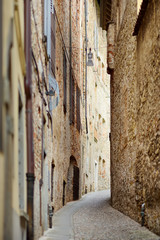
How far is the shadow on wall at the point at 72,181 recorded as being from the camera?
19.4 m

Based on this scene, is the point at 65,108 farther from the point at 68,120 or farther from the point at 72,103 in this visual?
the point at 72,103

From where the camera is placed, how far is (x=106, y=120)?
34281mm

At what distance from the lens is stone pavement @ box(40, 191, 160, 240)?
941cm

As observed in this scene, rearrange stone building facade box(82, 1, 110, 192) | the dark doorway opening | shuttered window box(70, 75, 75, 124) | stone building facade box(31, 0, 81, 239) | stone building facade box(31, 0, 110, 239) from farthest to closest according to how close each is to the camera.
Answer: stone building facade box(82, 1, 110, 192)
the dark doorway opening
shuttered window box(70, 75, 75, 124)
stone building facade box(31, 0, 110, 239)
stone building facade box(31, 0, 81, 239)

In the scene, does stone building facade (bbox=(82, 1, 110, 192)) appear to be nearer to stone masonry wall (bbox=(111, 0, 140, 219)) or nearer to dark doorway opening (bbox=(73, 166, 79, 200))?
dark doorway opening (bbox=(73, 166, 79, 200))

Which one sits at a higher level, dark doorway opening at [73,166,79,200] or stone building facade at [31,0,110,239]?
stone building facade at [31,0,110,239]

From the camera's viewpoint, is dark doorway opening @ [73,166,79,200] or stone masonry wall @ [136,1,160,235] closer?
stone masonry wall @ [136,1,160,235]

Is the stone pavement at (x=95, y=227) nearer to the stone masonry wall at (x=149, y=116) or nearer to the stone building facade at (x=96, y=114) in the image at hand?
the stone masonry wall at (x=149, y=116)

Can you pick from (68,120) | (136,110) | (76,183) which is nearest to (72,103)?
(68,120)

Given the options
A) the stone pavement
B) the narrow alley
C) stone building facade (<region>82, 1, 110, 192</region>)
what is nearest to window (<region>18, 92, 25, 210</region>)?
the narrow alley

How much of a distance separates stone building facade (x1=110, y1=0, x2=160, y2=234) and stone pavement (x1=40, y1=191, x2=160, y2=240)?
11.9 inches

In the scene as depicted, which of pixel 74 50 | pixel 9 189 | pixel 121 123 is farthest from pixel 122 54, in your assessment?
pixel 9 189

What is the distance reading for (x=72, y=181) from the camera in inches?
785

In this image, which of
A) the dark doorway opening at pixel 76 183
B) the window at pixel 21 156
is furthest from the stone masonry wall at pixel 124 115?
the window at pixel 21 156
